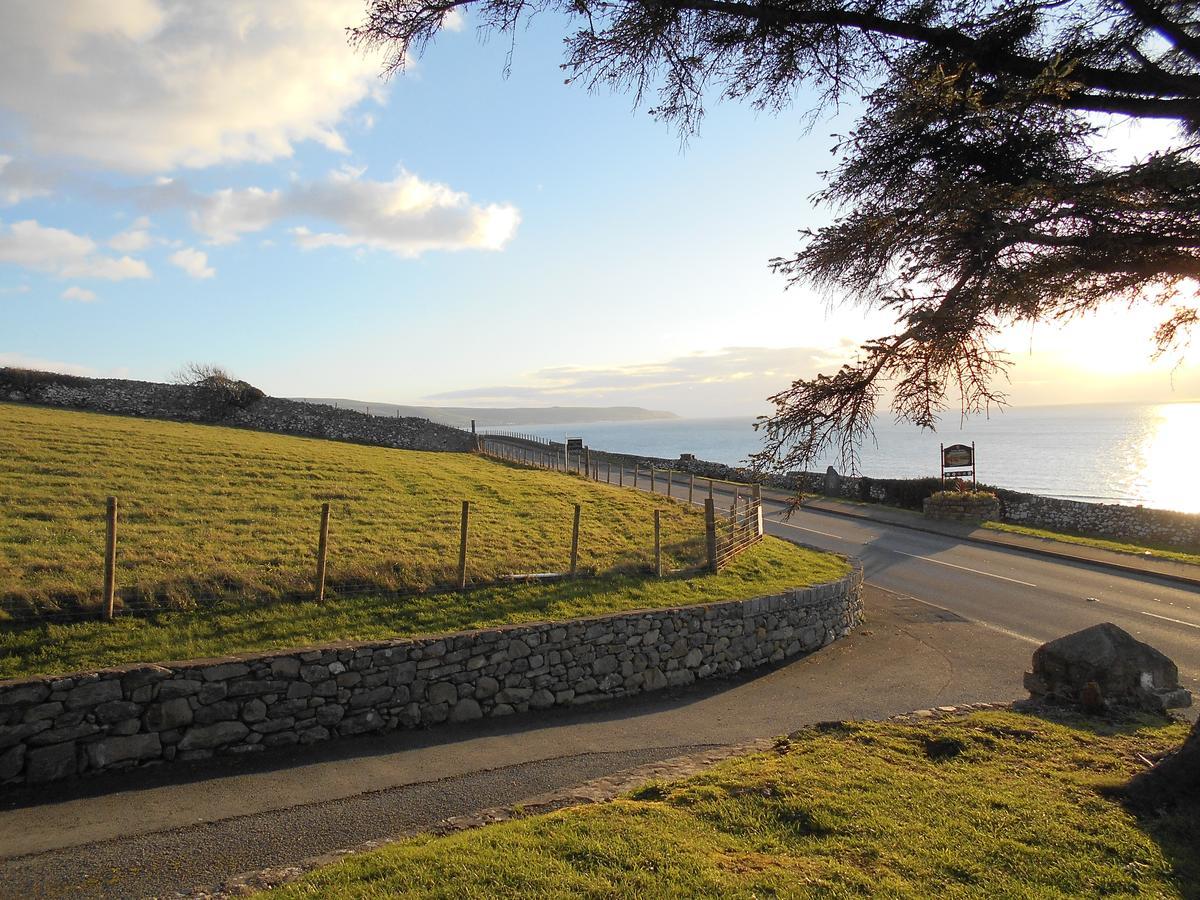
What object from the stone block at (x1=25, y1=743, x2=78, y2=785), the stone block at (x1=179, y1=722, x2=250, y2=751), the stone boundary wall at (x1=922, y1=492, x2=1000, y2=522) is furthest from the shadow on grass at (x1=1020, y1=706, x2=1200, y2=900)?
the stone boundary wall at (x1=922, y1=492, x2=1000, y2=522)

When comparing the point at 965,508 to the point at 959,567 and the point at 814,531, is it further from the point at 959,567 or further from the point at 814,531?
the point at 959,567

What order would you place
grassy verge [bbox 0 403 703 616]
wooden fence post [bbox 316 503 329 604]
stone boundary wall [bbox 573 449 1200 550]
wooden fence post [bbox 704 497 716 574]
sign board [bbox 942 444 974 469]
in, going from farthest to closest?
sign board [bbox 942 444 974 469], stone boundary wall [bbox 573 449 1200 550], wooden fence post [bbox 704 497 716 574], wooden fence post [bbox 316 503 329 604], grassy verge [bbox 0 403 703 616]

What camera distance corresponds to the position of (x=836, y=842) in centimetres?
507

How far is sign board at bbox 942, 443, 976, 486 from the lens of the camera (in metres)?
30.3

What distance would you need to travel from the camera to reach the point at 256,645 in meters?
9.02

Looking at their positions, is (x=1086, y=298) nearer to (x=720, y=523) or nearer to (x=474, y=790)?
(x=474, y=790)

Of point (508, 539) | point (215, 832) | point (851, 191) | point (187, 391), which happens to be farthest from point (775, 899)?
point (187, 391)

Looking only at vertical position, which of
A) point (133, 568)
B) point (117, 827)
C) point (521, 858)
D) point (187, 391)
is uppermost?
point (187, 391)

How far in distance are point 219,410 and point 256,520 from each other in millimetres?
24604

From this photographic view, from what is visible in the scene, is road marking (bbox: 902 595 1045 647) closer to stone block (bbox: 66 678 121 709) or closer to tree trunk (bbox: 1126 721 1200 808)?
tree trunk (bbox: 1126 721 1200 808)

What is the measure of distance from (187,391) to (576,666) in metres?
33.0

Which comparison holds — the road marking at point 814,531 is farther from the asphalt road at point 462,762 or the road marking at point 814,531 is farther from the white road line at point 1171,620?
the white road line at point 1171,620

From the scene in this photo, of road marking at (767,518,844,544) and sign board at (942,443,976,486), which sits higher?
sign board at (942,443,976,486)

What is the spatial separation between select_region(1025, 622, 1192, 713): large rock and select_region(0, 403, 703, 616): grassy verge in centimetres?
706
